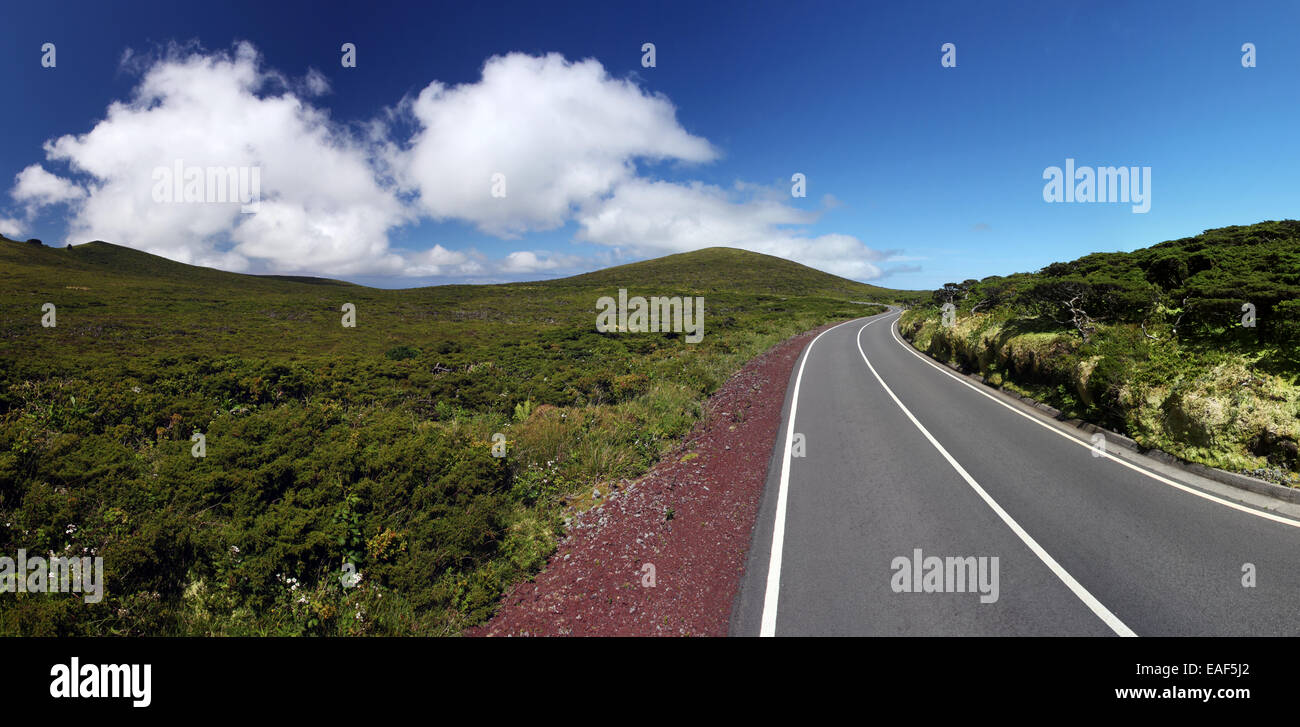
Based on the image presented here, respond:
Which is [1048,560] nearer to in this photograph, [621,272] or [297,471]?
[297,471]

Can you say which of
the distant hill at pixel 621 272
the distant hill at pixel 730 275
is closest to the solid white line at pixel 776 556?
the distant hill at pixel 621 272

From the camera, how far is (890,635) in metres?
3.77

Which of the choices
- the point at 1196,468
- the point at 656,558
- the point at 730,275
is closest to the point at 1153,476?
the point at 1196,468

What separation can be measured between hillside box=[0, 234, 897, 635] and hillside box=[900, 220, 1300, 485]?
29.2ft

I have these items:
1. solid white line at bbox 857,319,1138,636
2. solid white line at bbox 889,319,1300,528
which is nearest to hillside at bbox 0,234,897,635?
solid white line at bbox 857,319,1138,636

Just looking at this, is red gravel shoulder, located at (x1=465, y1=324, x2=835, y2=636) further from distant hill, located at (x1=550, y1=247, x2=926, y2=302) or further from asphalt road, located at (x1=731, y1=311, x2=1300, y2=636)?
distant hill, located at (x1=550, y1=247, x2=926, y2=302)

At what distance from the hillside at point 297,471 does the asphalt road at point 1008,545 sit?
10.8 feet

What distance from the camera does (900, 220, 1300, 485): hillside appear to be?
654cm

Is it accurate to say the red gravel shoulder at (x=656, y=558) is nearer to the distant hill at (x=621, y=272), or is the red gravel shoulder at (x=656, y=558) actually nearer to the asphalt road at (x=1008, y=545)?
the asphalt road at (x=1008, y=545)

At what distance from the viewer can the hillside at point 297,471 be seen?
4633 millimetres

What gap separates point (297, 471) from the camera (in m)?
6.46
